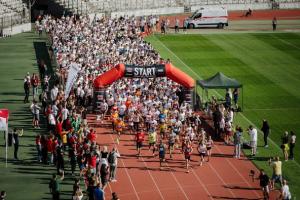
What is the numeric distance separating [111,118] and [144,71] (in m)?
3.36

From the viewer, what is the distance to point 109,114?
3653 centimetres

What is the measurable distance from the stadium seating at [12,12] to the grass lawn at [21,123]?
12.7 ft

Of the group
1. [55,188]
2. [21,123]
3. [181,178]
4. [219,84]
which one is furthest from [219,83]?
[55,188]

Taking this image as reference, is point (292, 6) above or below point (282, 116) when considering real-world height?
above

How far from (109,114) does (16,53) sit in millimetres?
Answer: 18906

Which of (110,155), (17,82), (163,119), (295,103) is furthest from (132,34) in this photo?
(110,155)

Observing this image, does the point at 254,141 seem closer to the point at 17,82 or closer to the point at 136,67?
the point at 136,67

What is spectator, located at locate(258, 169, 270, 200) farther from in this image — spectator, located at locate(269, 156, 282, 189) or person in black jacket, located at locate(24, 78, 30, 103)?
person in black jacket, located at locate(24, 78, 30, 103)

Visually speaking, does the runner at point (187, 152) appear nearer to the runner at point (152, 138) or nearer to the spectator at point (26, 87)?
the runner at point (152, 138)

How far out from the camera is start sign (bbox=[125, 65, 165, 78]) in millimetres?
36156

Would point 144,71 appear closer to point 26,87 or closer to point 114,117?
point 114,117

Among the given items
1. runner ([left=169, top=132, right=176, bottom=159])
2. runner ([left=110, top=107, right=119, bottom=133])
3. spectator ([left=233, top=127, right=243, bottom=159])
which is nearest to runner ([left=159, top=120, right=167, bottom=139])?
runner ([left=169, top=132, right=176, bottom=159])

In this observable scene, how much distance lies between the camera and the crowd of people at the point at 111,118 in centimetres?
2734

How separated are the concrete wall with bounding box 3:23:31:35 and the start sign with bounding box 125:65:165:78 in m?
28.1
